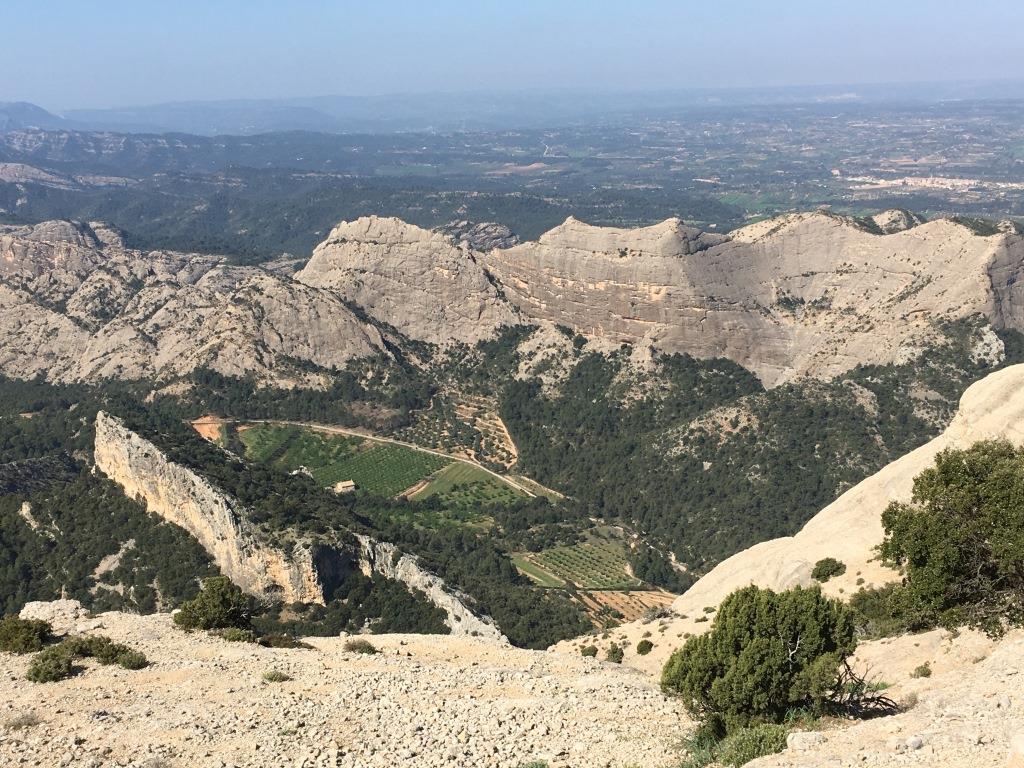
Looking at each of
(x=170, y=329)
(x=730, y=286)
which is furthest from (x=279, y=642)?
(x=170, y=329)

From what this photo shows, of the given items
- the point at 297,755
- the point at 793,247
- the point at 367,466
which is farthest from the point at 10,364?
the point at 297,755

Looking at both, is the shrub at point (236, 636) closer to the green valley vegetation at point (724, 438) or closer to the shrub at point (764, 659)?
the shrub at point (764, 659)

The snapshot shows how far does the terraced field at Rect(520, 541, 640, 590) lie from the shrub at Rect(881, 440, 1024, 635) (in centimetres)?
6157

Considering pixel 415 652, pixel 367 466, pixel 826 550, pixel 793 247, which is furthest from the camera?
pixel 793 247

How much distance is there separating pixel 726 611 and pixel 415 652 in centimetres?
1754

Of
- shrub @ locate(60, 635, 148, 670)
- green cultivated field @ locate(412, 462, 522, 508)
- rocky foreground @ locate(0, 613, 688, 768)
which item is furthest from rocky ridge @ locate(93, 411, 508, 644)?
green cultivated field @ locate(412, 462, 522, 508)

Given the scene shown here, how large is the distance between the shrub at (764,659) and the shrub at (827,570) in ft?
72.6

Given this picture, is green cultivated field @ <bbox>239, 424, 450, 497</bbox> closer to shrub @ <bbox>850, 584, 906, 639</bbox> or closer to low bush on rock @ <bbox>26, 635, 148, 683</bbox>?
shrub @ <bbox>850, 584, 906, 639</bbox>

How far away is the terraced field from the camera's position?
329 ft

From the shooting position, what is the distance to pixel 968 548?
3734 centimetres

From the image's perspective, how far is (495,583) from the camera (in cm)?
9244

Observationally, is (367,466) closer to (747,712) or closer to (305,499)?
(305,499)

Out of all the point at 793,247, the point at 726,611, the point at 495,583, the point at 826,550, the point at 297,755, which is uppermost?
the point at 793,247

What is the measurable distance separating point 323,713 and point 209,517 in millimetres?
55105
